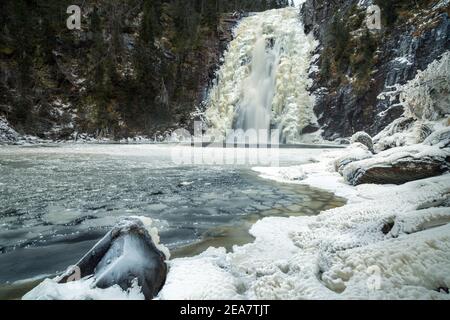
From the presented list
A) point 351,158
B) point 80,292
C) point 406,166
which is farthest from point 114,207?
point 351,158

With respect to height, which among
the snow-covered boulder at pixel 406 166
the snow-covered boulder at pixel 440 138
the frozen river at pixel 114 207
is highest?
the snow-covered boulder at pixel 440 138

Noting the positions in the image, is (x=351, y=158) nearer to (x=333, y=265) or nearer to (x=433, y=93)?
(x=433, y=93)

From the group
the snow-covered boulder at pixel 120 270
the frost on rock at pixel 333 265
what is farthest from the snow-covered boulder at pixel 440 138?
the snow-covered boulder at pixel 120 270

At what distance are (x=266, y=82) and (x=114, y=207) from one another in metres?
24.8

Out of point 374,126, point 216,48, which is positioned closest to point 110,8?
point 216,48

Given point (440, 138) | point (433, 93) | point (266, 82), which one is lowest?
point (440, 138)

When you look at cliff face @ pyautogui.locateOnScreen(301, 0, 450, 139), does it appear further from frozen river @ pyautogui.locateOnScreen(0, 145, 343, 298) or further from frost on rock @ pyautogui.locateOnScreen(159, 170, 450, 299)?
frost on rock @ pyautogui.locateOnScreen(159, 170, 450, 299)

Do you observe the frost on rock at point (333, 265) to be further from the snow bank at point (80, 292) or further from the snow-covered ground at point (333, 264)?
the snow bank at point (80, 292)

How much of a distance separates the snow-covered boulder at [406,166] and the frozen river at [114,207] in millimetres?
1457

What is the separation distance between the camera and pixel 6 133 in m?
22.5

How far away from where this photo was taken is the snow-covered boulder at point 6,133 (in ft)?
72.9

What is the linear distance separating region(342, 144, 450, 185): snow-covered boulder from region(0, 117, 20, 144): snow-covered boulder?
967 inches

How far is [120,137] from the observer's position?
2730 cm
